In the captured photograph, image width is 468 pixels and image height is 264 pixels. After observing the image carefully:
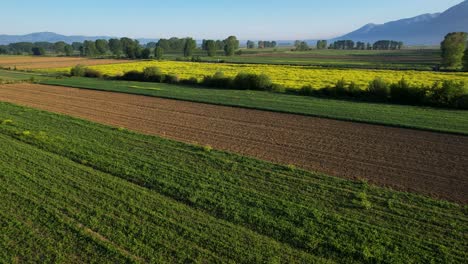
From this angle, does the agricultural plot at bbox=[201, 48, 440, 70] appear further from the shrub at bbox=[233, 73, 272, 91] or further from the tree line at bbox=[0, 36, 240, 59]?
the shrub at bbox=[233, 73, 272, 91]

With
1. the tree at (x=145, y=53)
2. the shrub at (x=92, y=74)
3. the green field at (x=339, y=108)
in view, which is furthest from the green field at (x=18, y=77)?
the tree at (x=145, y=53)

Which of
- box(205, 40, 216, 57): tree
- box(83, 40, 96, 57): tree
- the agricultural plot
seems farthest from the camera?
→ box(83, 40, 96, 57): tree

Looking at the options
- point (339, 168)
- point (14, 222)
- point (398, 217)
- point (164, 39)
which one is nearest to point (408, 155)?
point (339, 168)

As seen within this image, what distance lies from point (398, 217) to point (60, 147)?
15718 mm

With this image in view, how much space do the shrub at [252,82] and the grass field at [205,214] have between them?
24888mm

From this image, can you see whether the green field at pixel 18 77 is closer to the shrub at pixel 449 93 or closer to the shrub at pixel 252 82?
the shrub at pixel 252 82

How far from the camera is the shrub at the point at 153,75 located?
50719 millimetres

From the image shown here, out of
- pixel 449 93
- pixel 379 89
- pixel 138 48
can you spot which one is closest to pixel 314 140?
pixel 449 93

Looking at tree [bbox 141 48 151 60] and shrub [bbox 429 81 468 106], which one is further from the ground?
tree [bbox 141 48 151 60]

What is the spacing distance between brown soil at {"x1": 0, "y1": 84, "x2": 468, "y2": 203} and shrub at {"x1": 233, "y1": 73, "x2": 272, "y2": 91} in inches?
447

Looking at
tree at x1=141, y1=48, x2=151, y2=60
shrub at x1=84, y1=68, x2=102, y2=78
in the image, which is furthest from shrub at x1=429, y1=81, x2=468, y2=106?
tree at x1=141, y1=48, x2=151, y2=60

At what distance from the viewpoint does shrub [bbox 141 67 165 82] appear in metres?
50.7

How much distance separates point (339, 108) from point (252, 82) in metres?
14.6

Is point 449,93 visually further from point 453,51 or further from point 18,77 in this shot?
point 18,77
